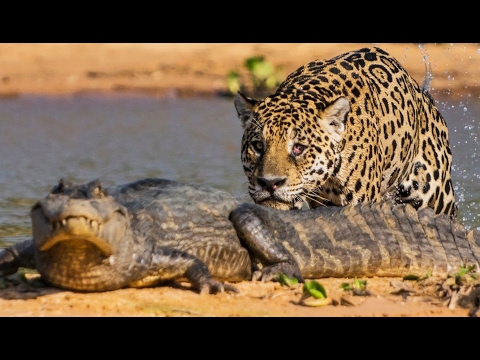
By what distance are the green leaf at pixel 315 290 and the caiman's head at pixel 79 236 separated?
3.99 feet

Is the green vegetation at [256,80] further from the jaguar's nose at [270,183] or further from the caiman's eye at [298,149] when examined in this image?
the jaguar's nose at [270,183]

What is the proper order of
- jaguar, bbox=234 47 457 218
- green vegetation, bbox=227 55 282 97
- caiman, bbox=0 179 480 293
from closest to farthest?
caiman, bbox=0 179 480 293 → jaguar, bbox=234 47 457 218 → green vegetation, bbox=227 55 282 97

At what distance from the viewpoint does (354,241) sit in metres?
8.07

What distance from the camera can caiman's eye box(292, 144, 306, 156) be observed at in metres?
9.05

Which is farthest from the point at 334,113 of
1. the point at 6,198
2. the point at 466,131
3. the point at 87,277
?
the point at 466,131

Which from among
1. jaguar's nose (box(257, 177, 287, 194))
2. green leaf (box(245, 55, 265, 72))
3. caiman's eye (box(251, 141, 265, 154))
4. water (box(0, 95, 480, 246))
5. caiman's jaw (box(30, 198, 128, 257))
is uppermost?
caiman's jaw (box(30, 198, 128, 257))

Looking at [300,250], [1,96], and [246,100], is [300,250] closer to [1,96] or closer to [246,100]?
[246,100]

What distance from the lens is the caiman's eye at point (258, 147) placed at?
9.07m

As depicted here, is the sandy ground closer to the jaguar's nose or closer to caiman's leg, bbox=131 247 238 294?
the jaguar's nose

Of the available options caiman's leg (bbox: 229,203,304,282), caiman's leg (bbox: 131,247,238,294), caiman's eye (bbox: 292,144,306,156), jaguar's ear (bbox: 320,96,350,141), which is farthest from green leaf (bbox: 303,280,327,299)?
jaguar's ear (bbox: 320,96,350,141)

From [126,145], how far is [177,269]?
9.87 m

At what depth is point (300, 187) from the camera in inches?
352

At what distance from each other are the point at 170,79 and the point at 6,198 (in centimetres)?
1162

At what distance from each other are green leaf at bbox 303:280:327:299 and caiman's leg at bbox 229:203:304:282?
65cm
